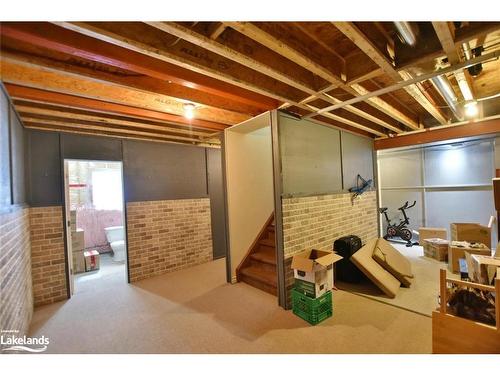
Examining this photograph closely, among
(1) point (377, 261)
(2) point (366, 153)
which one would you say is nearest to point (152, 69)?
(1) point (377, 261)

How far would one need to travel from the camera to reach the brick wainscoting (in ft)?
9.29

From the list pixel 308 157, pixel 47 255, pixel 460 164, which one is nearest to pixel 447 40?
pixel 308 157

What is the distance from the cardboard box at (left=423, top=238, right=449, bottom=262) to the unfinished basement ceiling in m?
2.76

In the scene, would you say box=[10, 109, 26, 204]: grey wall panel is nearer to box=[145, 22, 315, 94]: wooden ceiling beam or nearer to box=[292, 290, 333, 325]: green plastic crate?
box=[145, 22, 315, 94]: wooden ceiling beam

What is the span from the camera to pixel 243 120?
3.31 metres

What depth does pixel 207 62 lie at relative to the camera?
1757mm

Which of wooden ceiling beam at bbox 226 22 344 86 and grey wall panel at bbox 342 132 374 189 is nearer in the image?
wooden ceiling beam at bbox 226 22 344 86

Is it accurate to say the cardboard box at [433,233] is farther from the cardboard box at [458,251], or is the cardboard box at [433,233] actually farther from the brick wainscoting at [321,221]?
the brick wainscoting at [321,221]

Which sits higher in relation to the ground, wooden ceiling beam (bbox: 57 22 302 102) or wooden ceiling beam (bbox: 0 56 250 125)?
wooden ceiling beam (bbox: 0 56 250 125)

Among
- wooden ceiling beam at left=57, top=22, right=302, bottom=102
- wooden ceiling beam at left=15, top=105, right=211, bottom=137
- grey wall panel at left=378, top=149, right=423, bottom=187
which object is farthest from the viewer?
grey wall panel at left=378, top=149, right=423, bottom=187

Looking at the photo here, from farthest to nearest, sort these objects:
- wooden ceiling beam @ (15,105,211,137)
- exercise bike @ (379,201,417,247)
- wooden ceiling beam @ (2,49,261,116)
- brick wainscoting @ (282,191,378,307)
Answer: exercise bike @ (379,201,417,247) → brick wainscoting @ (282,191,378,307) → wooden ceiling beam @ (15,105,211,137) → wooden ceiling beam @ (2,49,261,116)

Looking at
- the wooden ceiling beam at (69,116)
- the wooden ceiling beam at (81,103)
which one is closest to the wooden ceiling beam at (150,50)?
the wooden ceiling beam at (81,103)

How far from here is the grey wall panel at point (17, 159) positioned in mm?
2344

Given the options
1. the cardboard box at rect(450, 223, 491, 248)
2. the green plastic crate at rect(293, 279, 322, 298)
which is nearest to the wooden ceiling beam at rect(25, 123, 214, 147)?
the green plastic crate at rect(293, 279, 322, 298)
